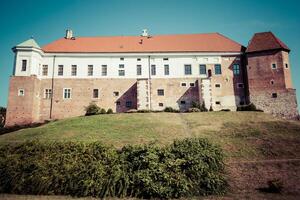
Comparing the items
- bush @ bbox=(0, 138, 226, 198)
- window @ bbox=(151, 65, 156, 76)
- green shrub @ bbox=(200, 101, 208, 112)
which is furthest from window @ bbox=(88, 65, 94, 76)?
bush @ bbox=(0, 138, 226, 198)

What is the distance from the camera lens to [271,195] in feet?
35.1

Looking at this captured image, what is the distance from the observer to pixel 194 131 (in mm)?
23125

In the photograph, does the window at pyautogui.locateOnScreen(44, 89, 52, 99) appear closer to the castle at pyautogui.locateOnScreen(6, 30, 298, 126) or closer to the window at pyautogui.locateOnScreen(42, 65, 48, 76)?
the castle at pyautogui.locateOnScreen(6, 30, 298, 126)

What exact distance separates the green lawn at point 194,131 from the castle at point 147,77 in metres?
8.07

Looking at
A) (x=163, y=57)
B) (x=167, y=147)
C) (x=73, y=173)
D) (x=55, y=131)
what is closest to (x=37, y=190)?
(x=73, y=173)

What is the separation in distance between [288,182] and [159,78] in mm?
28552

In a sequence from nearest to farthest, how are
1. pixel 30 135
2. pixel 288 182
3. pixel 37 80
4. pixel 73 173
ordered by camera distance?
Result: pixel 73 173, pixel 288 182, pixel 30 135, pixel 37 80

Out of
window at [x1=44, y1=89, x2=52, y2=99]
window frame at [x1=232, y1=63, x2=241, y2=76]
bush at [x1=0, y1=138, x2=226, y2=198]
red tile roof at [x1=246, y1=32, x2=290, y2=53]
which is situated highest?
red tile roof at [x1=246, y1=32, x2=290, y2=53]

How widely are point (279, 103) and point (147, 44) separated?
77.4 feet

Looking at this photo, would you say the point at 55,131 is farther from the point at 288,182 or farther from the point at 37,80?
the point at 288,182

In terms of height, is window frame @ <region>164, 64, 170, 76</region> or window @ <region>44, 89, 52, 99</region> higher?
window frame @ <region>164, 64, 170, 76</region>

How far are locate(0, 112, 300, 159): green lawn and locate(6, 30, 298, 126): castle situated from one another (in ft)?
26.5

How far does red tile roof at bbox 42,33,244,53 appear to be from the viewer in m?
40.3

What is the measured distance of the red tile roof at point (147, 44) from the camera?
40344mm
